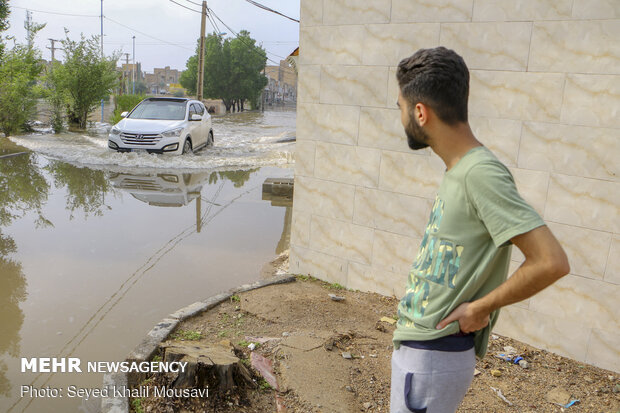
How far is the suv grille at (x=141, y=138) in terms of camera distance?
43.5 ft

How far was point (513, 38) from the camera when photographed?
3.87m

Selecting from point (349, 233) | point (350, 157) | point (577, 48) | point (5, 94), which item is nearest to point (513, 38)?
point (577, 48)

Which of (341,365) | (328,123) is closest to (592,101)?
(328,123)

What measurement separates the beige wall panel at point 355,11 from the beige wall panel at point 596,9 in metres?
1.59

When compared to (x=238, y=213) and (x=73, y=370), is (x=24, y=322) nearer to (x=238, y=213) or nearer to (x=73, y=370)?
(x=73, y=370)

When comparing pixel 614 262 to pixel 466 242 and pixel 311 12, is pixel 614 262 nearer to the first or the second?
pixel 466 242

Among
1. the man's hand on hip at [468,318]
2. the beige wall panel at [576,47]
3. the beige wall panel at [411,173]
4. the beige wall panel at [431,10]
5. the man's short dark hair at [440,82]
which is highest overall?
the beige wall panel at [431,10]

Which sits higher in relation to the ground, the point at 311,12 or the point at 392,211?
the point at 311,12

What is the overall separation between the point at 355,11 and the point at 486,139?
70.6 inches

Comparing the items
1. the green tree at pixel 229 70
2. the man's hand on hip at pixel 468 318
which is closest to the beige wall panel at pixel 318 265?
the man's hand on hip at pixel 468 318

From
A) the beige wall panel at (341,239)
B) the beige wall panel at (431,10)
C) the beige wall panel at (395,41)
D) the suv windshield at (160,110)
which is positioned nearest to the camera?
the beige wall panel at (431,10)

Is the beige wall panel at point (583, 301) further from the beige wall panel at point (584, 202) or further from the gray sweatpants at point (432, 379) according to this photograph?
the gray sweatpants at point (432, 379)

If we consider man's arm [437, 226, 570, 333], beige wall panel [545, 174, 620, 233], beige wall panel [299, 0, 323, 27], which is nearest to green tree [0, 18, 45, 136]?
beige wall panel [299, 0, 323, 27]

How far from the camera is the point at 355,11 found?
4.71 meters
